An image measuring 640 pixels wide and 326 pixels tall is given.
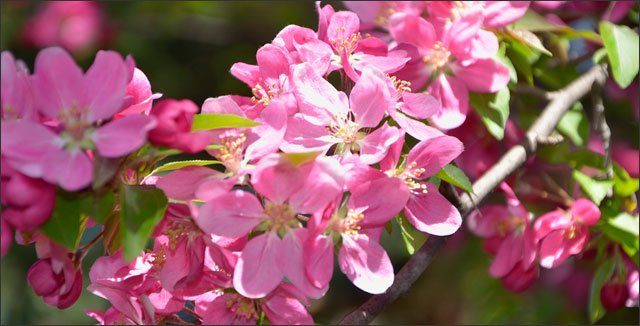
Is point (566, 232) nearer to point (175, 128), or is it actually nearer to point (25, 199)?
point (175, 128)

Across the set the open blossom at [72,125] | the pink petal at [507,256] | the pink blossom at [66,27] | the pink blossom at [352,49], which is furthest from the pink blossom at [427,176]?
the pink blossom at [66,27]

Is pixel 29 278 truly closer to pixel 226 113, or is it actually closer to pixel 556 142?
pixel 226 113

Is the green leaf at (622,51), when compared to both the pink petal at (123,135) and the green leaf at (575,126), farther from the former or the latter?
the pink petal at (123,135)

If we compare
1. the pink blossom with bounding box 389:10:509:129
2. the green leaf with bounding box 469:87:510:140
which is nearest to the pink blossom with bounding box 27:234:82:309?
the pink blossom with bounding box 389:10:509:129

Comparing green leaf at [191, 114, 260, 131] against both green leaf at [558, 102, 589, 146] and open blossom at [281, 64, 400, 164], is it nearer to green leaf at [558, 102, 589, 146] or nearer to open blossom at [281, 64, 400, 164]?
open blossom at [281, 64, 400, 164]

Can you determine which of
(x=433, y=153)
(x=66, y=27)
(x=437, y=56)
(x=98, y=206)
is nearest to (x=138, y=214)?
(x=98, y=206)
